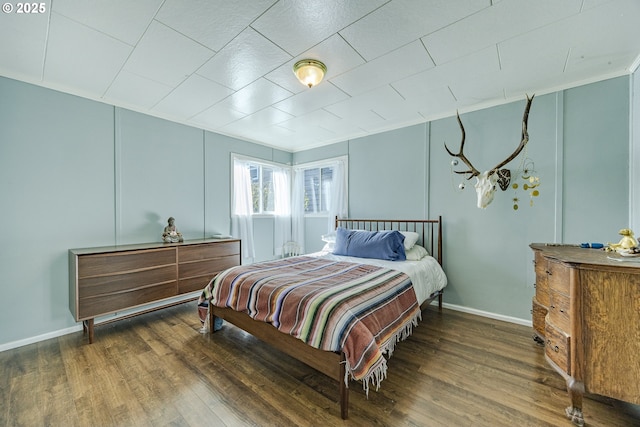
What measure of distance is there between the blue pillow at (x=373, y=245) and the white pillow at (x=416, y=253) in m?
0.09

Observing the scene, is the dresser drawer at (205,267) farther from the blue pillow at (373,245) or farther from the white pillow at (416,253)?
the white pillow at (416,253)

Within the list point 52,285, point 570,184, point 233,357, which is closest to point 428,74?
point 570,184

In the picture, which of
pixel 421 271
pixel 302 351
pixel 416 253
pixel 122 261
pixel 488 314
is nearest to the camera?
pixel 302 351

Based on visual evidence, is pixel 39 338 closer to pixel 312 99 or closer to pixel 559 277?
pixel 312 99

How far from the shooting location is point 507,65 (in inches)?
87.7

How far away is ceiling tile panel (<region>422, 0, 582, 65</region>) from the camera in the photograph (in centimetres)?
159

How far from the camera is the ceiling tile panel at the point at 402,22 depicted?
159 cm

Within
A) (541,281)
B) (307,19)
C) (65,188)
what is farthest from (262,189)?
(541,281)

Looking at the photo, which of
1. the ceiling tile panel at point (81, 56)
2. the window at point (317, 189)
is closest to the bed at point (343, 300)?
the window at point (317, 189)

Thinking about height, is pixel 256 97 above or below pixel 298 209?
above

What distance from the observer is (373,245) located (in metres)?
3.21

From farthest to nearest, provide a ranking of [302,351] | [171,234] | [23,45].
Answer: [171,234]
[23,45]
[302,351]

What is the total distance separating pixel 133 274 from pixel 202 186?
1.57m

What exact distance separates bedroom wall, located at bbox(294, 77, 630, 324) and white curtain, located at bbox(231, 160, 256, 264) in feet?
7.16
